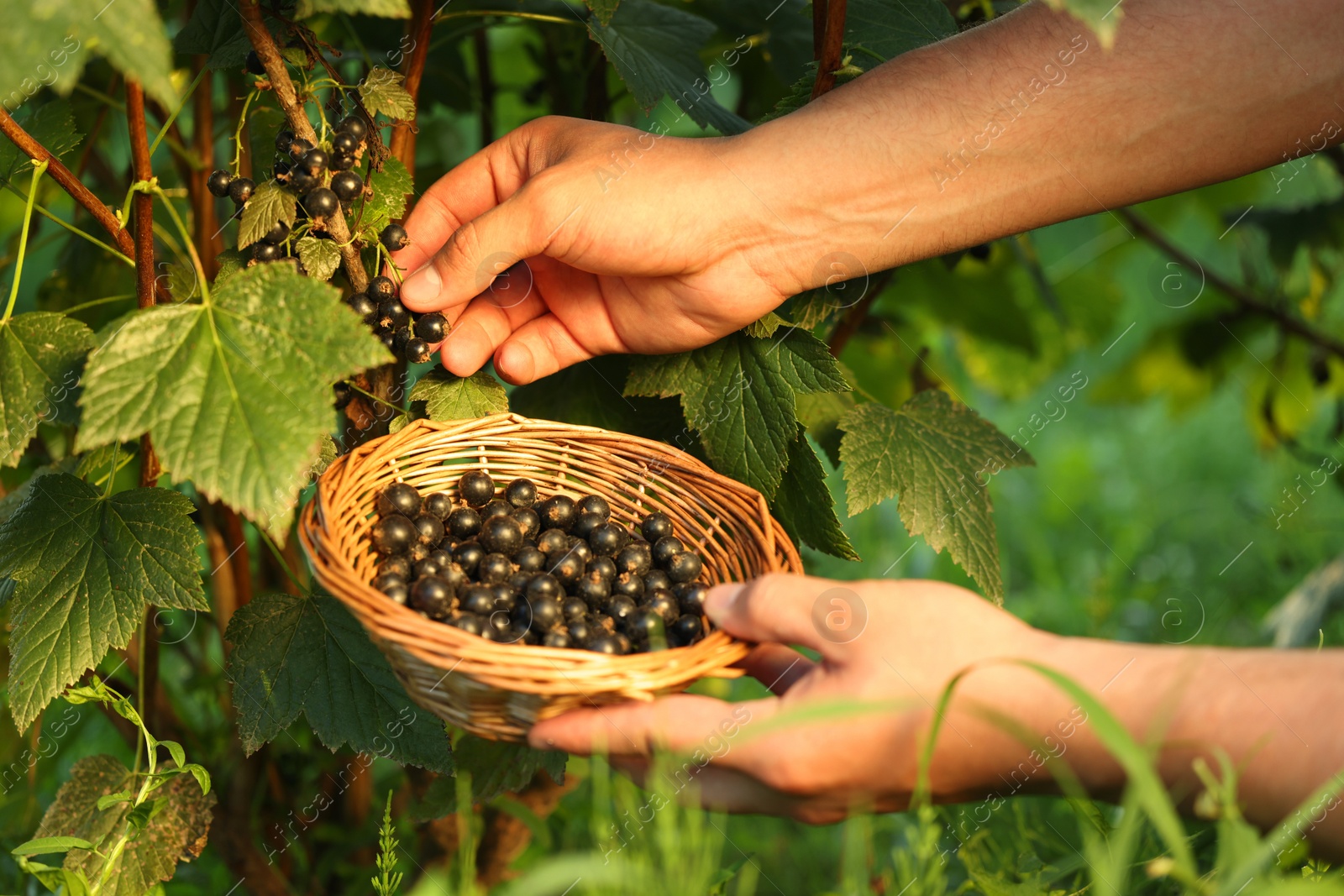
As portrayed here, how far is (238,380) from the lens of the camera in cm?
82

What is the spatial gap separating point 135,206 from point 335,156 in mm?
194

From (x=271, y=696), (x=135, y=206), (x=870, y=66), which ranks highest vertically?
(x=870, y=66)

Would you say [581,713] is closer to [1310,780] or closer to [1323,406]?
[1310,780]

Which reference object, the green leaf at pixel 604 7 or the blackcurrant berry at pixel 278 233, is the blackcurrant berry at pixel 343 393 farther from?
the green leaf at pixel 604 7

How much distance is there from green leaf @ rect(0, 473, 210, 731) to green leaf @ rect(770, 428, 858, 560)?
0.65 meters

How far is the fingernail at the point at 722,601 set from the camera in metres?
0.90

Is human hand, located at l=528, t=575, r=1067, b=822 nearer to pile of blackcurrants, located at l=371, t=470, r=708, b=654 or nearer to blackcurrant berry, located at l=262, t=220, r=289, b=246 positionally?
pile of blackcurrants, located at l=371, t=470, r=708, b=654

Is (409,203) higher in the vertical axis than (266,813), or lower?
higher

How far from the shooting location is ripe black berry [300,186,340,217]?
94cm

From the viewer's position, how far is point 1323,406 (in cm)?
312

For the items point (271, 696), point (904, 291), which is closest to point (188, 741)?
point (271, 696)

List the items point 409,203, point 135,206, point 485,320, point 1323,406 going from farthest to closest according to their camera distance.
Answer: point 1323,406
point 409,203
point 485,320
point 135,206

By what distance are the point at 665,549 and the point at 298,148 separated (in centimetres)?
56

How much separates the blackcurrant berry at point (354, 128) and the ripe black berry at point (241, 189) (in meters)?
0.10
